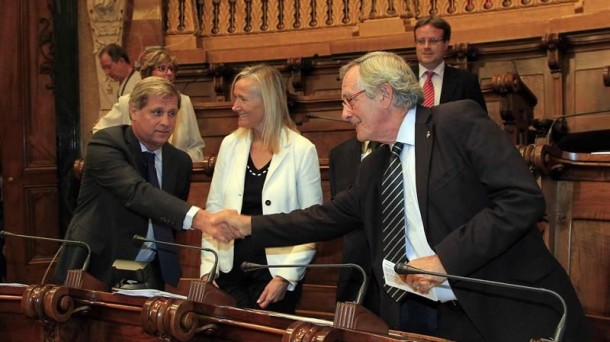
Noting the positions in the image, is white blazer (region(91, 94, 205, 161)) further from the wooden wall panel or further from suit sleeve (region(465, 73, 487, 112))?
the wooden wall panel

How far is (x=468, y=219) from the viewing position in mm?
2234

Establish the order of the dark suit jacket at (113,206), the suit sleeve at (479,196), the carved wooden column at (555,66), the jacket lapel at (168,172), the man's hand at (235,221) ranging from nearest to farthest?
1. the suit sleeve at (479,196)
2. the man's hand at (235,221)
3. the dark suit jacket at (113,206)
4. the jacket lapel at (168,172)
5. the carved wooden column at (555,66)

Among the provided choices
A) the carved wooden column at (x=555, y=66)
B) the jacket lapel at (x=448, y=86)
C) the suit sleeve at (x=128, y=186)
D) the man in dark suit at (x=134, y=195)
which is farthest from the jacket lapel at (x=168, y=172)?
the carved wooden column at (x=555, y=66)

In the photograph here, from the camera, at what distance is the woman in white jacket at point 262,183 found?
294 centimetres

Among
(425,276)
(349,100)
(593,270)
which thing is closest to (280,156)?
(349,100)

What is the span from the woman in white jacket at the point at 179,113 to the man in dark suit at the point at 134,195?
1117mm

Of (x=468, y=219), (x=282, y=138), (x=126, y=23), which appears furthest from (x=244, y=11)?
(x=468, y=219)

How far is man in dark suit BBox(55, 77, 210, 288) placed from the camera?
2928 mm

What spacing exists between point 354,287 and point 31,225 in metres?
→ 3.93

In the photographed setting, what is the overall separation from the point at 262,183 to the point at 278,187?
0.07 m

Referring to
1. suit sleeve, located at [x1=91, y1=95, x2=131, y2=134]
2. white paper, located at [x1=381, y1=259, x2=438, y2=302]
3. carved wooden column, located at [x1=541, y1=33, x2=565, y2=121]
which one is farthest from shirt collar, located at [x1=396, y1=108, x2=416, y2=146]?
carved wooden column, located at [x1=541, y1=33, x2=565, y2=121]

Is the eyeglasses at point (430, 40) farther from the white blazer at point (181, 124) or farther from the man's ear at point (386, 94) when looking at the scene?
the man's ear at point (386, 94)

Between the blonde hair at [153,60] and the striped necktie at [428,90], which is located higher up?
the blonde hair at [153,60]

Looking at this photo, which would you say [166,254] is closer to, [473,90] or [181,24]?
[473,90]
